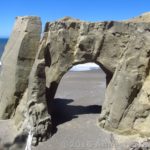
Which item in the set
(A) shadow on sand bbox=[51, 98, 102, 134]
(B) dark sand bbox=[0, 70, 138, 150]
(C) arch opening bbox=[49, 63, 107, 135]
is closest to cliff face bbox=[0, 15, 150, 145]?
(B) dark sand bbox=[0, 70, 138, 150]

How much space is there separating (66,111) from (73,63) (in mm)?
3034

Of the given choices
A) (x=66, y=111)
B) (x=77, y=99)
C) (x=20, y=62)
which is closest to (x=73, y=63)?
(x=20, y=62)

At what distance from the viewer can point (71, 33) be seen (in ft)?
54.3

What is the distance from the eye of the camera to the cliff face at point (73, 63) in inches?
602

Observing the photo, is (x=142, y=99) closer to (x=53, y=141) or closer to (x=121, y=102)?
(x=121, y=102)

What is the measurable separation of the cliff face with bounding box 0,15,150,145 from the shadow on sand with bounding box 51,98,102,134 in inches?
25.6

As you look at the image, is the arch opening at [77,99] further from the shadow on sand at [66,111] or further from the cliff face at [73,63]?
the cliff face at [73,63]

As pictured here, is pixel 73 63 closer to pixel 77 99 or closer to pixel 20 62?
pixel 20 62

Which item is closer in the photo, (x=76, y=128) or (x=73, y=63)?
(x=76, y=128)

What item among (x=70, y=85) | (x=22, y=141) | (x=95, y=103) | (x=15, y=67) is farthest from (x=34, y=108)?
(x=70, y=85)

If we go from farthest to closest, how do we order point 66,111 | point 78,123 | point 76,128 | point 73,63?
1. point 66,111
2. point 73,63
3. point 78,123
4. point 76,128

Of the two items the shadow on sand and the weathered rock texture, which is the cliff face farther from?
the shadow on sand

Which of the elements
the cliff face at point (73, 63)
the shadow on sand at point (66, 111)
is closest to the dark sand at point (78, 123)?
the shadow on sand at point (66, 111)

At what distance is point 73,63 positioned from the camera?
16828mm
